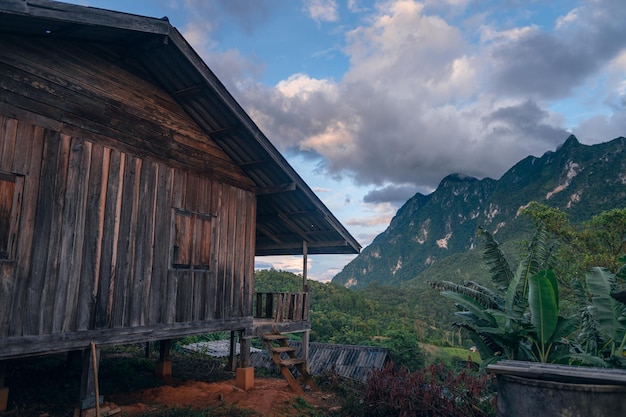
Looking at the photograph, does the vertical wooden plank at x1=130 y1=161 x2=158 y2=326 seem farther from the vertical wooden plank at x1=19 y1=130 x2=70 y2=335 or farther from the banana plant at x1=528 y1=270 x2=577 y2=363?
the banana plant at x1=528 y1=270 x2=577 y2=363

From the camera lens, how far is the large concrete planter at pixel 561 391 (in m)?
5.19

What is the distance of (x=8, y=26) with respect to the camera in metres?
5.91

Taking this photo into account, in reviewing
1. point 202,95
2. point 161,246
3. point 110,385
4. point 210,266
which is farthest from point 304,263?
point 202,95

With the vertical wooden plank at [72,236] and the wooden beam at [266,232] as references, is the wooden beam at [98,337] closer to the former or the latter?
the vertical wooden plank at [72,236]

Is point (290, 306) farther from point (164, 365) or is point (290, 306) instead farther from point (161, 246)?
point (161, 246)

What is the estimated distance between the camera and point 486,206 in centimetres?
9081

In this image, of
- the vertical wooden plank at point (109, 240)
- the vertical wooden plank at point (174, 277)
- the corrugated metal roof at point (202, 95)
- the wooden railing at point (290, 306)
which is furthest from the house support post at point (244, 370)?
the vertical wooden plank at point (109, 240)

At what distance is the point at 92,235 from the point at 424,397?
6.43 metres

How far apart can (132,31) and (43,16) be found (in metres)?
1.60

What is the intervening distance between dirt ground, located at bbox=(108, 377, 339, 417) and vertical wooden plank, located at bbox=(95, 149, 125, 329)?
192 cm

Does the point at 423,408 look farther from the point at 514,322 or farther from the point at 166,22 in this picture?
the point at 166,22

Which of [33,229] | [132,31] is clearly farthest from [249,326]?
[132,31]

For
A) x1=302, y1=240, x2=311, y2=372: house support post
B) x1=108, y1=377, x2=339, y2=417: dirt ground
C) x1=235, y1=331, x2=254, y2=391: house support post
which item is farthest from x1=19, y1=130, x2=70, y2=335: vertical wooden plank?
x1=302, y1=240, x2=311, y2=372: house support post

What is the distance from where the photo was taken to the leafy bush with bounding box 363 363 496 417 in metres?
7.75
